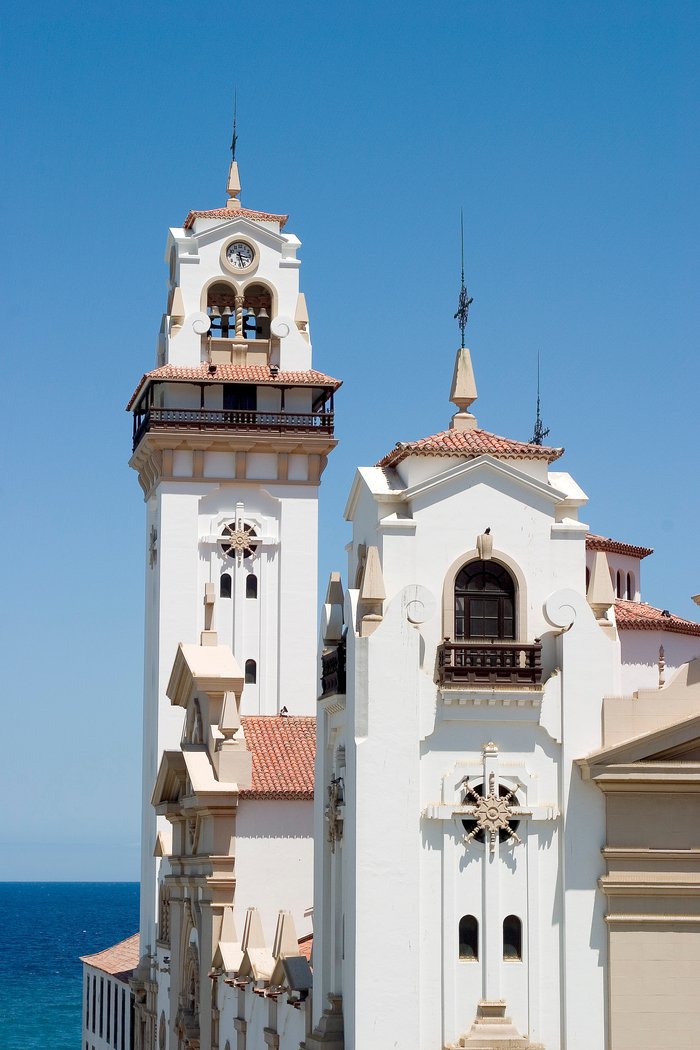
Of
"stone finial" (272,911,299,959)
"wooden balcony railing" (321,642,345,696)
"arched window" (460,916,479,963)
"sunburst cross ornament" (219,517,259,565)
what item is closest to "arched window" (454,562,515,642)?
"wooden balcony railing" (321,642,345,696)

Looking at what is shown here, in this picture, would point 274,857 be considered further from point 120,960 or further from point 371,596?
point 120,960

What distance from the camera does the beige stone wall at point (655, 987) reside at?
41.1 meters

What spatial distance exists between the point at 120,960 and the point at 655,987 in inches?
1864

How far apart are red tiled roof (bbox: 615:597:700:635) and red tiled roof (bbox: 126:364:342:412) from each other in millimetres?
14220

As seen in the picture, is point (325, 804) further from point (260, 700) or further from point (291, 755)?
point (260, 700)

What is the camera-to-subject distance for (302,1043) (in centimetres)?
4453

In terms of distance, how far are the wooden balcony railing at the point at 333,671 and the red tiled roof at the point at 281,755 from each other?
11635 millimetres

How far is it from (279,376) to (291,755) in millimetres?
20894

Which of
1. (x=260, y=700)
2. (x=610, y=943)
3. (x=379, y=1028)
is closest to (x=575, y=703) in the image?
(x=610, y=943)

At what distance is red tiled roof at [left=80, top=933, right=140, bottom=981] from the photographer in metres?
80.3

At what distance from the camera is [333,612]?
4522 centimetres

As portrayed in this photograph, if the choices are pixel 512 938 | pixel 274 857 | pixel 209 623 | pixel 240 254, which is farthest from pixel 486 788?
pixel 240 254

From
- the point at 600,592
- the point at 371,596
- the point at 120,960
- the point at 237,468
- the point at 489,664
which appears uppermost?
the point at 237,468

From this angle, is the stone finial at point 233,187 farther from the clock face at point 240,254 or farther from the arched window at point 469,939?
the arched window at point 469,939
